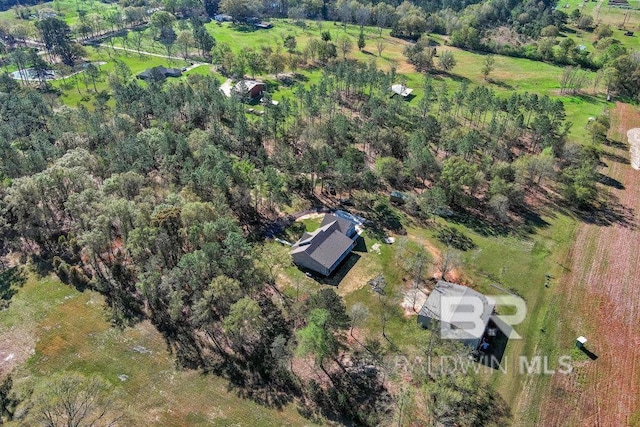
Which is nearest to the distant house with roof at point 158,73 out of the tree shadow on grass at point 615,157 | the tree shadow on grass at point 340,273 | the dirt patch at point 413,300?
the tree shadow on grass at point 340,273

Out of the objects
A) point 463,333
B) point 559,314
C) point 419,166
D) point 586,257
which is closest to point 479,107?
point 419,166

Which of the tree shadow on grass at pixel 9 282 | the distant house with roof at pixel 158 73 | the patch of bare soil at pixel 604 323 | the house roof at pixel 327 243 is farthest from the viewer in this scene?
the distant house with roof at pixel 158 73

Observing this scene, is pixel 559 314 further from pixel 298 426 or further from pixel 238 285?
pixel 238 285

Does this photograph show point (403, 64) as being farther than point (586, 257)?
Yes

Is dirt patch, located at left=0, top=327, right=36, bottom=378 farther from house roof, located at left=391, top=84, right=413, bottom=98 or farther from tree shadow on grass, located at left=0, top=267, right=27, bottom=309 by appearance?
house roof, located at left=391, top=84, right=413, bottom=98

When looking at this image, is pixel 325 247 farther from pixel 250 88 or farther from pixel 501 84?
pixel 501 84

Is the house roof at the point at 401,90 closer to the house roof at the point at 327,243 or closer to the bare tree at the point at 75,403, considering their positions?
the house roof at the point at 327,243
